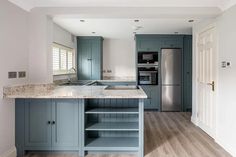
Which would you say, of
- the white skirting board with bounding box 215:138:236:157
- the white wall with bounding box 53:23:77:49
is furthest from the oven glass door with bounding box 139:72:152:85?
the white skirting board with bounding box 215:138:236:157

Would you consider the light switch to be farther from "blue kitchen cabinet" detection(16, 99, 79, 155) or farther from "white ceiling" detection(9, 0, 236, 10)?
"blue kitchen cabinet" detection(16, 99, 79, 155)

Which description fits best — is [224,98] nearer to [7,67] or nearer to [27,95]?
[27,95]

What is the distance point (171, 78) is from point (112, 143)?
4.05m

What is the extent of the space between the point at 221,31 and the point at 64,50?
13.8 feet

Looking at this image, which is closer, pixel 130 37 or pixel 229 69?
pixel 229 69

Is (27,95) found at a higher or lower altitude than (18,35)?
lower

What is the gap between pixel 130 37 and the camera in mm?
7492

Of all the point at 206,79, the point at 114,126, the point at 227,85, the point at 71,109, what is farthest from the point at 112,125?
the point at 206,79

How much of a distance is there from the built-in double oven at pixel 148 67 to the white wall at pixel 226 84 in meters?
2.97

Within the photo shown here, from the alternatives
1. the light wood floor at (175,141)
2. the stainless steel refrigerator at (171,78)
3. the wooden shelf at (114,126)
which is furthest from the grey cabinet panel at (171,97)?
the wooden shelf at (114,126)

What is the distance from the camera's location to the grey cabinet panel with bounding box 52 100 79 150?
3299mm

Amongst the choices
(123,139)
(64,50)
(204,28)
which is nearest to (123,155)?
(123,139)

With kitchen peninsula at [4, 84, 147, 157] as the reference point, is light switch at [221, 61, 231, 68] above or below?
above

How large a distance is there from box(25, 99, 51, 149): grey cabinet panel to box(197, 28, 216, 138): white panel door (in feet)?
9.93
